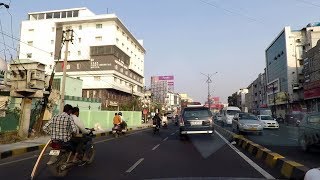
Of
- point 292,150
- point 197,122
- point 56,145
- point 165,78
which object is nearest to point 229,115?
point 197,122

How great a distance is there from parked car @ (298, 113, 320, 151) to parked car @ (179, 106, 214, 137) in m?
5.62

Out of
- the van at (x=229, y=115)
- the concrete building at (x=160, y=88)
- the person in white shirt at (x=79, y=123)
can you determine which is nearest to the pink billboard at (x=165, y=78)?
the concrete building at (x=160, y=88)

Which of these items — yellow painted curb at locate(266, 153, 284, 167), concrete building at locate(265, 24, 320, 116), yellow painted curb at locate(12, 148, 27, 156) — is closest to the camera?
yellow painted curb at locate(266, 153, 284, 167)

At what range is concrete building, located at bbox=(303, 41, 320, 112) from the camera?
56406 millimetres

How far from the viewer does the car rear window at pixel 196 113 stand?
64.2ft

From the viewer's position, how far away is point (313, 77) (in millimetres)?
59031

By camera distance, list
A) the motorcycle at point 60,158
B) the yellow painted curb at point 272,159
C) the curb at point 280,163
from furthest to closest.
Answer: the yellow painted curb at point 272,159 < the motorcycle at point 60,158 < the curb at point 280,163

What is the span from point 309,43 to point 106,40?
4577cm

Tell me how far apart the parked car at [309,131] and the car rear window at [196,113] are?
19.8ft

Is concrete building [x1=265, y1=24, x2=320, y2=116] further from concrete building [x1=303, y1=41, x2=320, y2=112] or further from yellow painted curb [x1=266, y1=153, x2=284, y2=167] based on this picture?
yellow painted curb [x1=266, y1=153, x2=284, y2=167]

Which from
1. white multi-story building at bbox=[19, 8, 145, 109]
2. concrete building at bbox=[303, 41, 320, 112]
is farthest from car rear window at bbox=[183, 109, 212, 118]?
white multi-story building at bbox=[19, 8, 145, 109]

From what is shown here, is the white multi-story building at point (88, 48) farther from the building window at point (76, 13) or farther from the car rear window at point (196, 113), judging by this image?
the car rear window at point (196, 113)

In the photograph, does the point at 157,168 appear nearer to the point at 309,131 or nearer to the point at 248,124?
the point at 309,131

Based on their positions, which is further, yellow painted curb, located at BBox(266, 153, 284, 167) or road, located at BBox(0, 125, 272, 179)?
yellow painted curb, located at BBox(266, 153, 284, 167)
